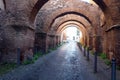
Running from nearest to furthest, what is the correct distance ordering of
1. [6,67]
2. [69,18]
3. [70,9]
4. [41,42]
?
[6,67] → [41,42] → [70,9] → [69,18]

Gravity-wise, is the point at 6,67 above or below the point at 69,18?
below

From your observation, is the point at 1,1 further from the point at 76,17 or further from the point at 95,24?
the point at 76,17

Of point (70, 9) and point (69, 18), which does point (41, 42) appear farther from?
point (69, 18)

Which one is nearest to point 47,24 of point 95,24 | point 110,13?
point 95,24

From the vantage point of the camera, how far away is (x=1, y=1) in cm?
1207

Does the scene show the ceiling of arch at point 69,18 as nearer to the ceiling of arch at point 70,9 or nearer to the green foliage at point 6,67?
the ceiling of arch at point 70,9

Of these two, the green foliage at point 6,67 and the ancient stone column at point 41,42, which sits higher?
the ancient stone column at point 41,42

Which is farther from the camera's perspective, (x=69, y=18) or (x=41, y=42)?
(x=69, y=18)

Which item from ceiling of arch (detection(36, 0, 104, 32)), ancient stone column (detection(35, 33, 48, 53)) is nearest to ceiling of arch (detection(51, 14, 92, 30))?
ceiling of arch (detection(36, 0, 104, 32))

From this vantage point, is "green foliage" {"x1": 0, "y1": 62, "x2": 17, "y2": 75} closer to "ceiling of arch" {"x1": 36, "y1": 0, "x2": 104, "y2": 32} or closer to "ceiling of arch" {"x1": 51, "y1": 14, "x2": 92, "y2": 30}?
"ceiling of arch" {"x1": 36, "y1": 0, "x2": 104, "y2": 32}

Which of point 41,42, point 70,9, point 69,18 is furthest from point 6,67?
point 69,18

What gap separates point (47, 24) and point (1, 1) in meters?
7.71

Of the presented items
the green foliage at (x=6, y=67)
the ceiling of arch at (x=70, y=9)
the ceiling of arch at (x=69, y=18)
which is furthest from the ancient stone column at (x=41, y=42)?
the ceiling of arch at (x=69, y=18)

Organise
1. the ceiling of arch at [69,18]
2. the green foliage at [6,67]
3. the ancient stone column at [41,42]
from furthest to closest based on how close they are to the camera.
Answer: the ceiling of arch at [69,18] < the ancient stone column at [41,42] < the green foliage at [6,67]
